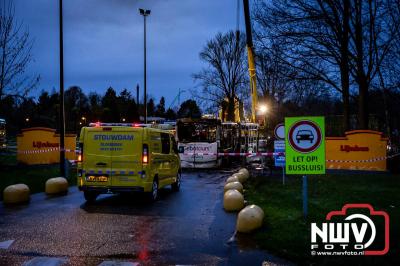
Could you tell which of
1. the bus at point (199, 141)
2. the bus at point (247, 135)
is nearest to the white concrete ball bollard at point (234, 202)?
the bus at point (199, 141)

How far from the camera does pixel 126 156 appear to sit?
12.6 meters

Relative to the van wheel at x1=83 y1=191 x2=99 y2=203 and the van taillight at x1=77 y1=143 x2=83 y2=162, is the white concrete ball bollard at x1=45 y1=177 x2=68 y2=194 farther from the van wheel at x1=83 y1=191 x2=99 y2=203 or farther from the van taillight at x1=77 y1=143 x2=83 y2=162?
the van taillight at x1=77 y1=143 x2=83 y2=162

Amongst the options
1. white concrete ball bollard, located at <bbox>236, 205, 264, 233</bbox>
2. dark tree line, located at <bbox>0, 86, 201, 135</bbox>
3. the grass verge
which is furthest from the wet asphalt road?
dark tree line, located at <bbox>0, 86, 201, 135</bbox>

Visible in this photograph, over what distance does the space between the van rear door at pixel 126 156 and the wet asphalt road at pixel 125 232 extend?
72cm

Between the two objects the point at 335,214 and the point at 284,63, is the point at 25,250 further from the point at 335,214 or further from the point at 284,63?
the point at 284,63

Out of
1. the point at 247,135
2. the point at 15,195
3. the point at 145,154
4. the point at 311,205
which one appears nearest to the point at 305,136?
the point at 311,205

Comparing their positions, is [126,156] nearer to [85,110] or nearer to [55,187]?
[55,187]

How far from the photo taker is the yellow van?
41.2 ft

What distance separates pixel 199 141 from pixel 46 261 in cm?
1936

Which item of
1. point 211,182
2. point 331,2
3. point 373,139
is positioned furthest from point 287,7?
point 211,182

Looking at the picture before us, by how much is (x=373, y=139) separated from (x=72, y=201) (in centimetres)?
1504

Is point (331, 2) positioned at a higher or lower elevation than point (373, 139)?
higher

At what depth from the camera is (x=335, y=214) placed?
9.95 meters

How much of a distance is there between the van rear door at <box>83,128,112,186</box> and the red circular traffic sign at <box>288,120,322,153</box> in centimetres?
530
